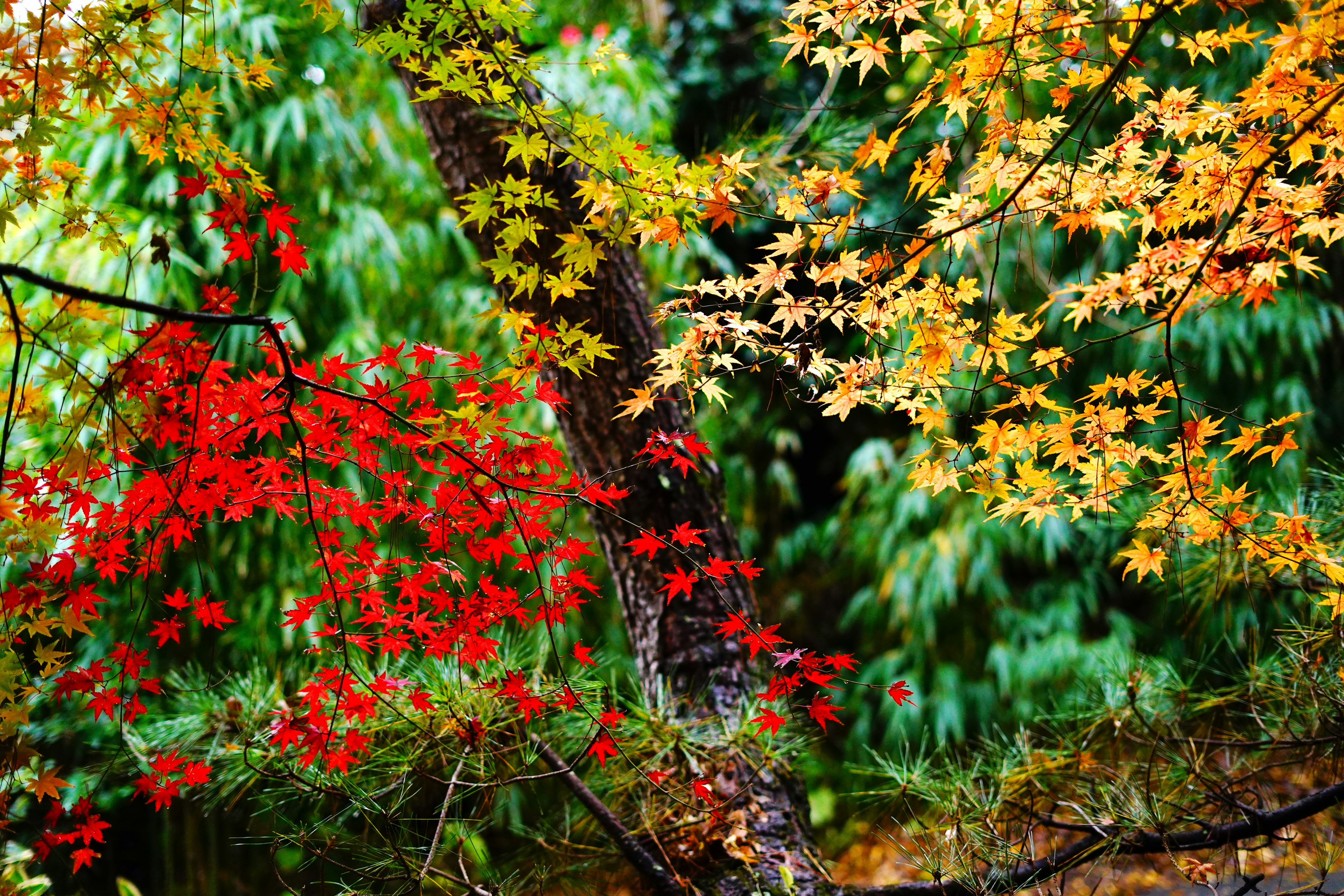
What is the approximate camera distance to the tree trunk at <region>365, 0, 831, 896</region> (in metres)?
1.17

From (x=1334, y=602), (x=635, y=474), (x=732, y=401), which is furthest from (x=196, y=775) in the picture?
(x=732, y=401)

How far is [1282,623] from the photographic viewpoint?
1919mm

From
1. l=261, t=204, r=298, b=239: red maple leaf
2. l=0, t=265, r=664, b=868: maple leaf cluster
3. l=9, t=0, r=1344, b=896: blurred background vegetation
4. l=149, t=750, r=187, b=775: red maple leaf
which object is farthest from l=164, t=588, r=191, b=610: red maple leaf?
l=9, t=0, r=1344, b=896: blurred background vegetation

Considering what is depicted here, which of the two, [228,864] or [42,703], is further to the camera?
[228,864]

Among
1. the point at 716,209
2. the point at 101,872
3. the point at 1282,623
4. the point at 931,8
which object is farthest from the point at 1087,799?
the point at 101,872

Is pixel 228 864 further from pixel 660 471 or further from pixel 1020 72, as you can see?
pixel 1020 72

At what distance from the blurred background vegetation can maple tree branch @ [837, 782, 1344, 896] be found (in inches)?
35.3

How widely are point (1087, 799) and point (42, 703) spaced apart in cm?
245

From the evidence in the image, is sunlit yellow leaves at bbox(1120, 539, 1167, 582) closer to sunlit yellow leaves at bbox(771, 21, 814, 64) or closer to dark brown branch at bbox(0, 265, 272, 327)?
sunlit yellow leaves at bbox(771, 21, 814, 64)

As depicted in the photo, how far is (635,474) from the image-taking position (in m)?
1.21

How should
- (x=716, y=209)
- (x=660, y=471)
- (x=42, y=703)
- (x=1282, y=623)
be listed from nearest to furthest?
(x=716, y=209) < (x=660, y=471) < (x=1282, y=623) < (x=42, y=703)

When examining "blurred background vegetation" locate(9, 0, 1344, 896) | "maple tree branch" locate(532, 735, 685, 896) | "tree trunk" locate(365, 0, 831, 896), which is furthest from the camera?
"blurred background vegetation" locate(9, 0, 1344, 896)

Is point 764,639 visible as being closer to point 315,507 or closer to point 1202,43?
point 315,507

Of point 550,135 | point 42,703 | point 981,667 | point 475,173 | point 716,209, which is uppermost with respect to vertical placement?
point 475,173
